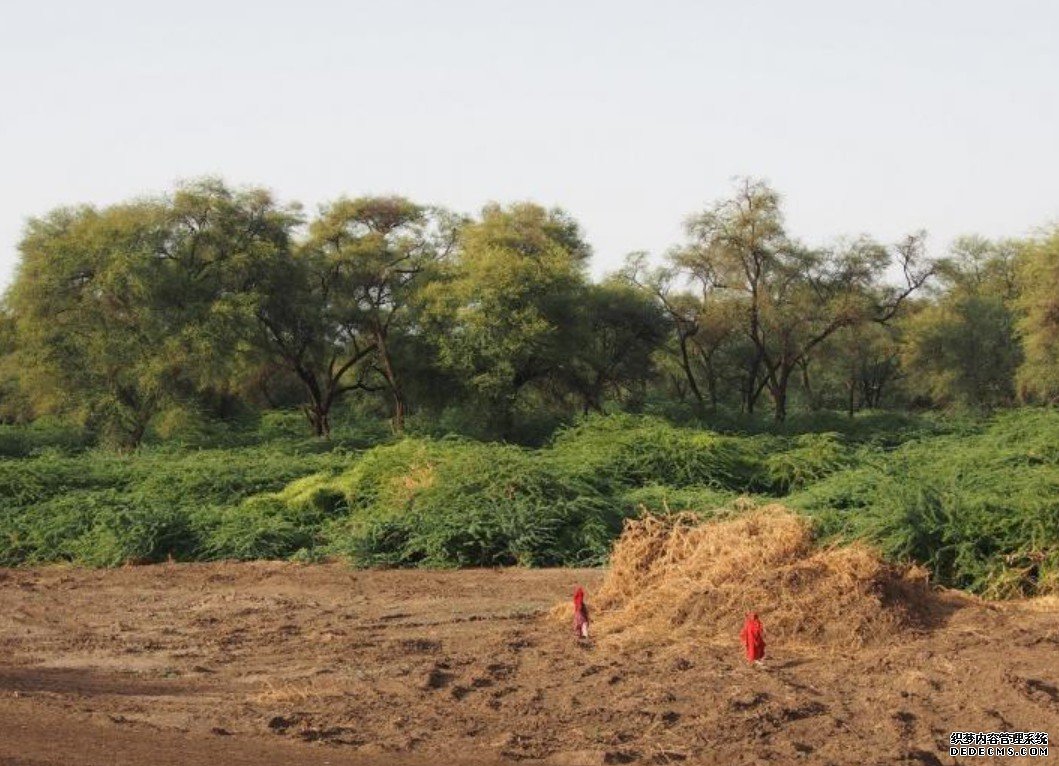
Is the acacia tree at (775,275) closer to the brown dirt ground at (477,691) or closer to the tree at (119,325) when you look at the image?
the tree at (119,325)

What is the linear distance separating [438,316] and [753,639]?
29181mm

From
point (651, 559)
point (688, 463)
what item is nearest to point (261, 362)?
point (688, 463)

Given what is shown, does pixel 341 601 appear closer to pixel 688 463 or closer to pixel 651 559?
pixel 651 559

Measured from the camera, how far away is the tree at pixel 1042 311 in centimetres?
3816

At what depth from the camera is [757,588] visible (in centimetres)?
1177

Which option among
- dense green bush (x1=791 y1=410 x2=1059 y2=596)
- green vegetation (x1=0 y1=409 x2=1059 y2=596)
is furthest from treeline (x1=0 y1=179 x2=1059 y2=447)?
dense green bush (x1=791 y1=410 x2=1059 y2=596)

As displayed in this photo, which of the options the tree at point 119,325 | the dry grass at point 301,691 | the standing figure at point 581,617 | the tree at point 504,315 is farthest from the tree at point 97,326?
the dry grass at point 301,691

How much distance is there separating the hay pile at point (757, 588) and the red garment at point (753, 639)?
2.16 ft

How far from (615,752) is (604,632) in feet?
13.5

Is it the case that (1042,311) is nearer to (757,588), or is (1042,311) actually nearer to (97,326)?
(97,326)

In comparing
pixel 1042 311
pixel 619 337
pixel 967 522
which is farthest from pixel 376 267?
pixel 967 522

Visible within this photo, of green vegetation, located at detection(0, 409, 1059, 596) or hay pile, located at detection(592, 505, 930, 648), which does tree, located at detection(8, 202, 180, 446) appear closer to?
green vegetation, located at detection(0, 409, 1059, 596)

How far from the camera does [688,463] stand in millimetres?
24781

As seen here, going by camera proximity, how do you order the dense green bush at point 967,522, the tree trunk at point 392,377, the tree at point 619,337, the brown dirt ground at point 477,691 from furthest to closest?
the tree at point 619,337
the tree trunk at point 392,377
the dense green bush at point 967,522
the brown dirt ground at point 477,691
